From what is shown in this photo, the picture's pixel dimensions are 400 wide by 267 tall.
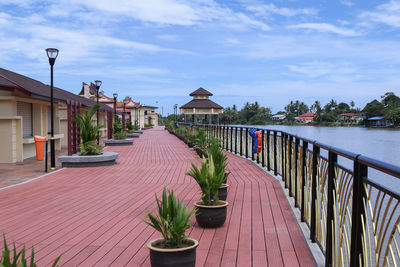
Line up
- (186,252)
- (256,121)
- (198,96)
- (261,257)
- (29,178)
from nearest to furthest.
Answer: (186,252) < (261,257) < (29,178) < (198,96) < (256,121)

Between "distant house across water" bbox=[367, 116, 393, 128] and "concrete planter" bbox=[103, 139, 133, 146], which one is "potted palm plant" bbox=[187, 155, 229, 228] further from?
"distant house across water" bbox=[367, 116, 393, 128]

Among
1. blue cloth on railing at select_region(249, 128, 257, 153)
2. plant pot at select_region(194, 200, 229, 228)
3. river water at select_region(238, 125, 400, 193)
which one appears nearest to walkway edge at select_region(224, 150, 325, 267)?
plant pot at select_region(194, 200, 229, 228)

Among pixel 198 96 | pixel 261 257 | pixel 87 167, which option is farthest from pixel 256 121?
pixel 261 257

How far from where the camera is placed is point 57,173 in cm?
1011

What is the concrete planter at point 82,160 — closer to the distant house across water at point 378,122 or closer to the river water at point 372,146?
the river water at point 372,146

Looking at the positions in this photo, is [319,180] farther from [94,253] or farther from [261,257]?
[94,253]

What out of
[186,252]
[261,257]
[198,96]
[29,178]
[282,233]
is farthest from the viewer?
[198,96]

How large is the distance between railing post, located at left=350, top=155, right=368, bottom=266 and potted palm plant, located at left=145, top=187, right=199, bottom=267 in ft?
4.69

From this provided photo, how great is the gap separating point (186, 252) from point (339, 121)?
12764cm

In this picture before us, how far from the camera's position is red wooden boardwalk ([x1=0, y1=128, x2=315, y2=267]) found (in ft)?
12.8

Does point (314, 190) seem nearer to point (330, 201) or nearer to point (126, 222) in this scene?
point (330, 201)

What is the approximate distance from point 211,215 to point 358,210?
2.58 meters

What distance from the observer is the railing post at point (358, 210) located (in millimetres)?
2398

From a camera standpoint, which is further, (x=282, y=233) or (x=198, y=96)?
(x=198, y=96)
